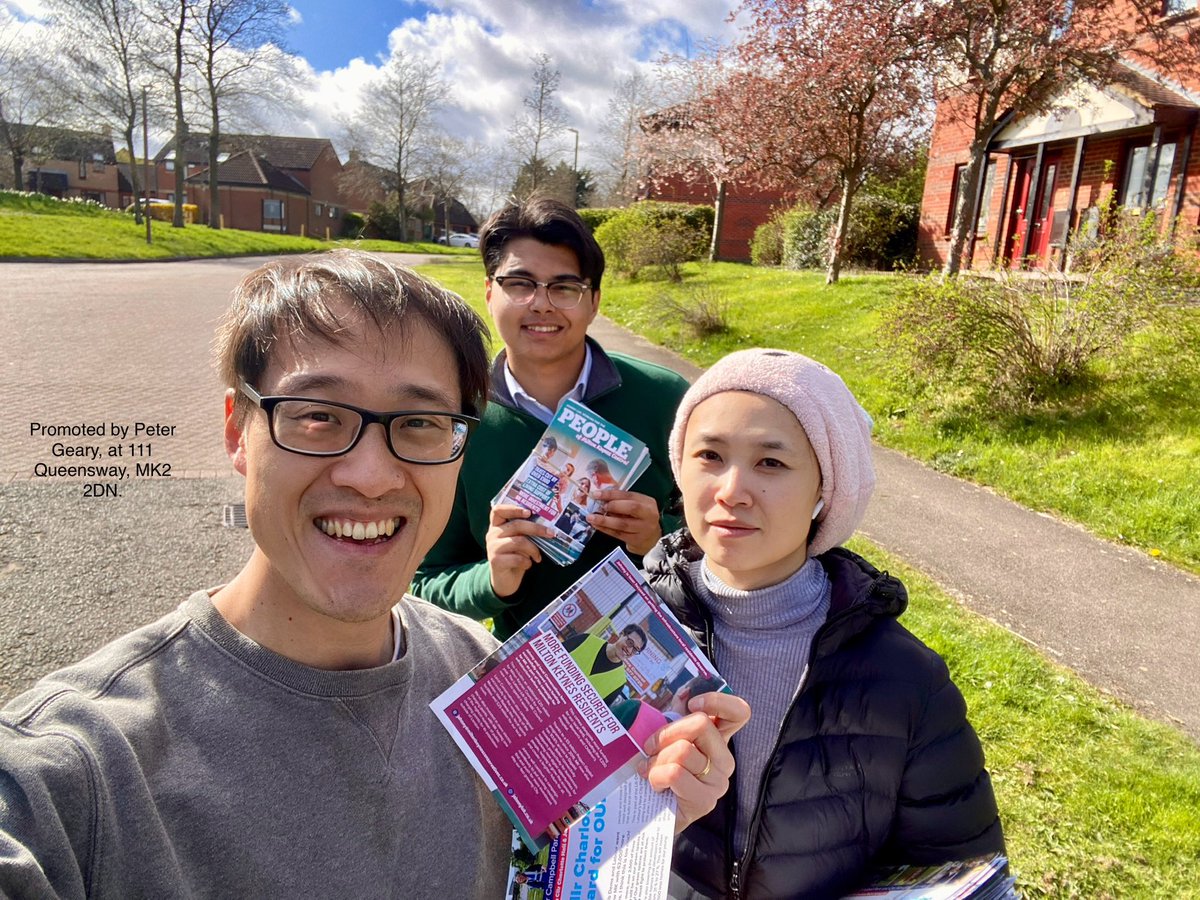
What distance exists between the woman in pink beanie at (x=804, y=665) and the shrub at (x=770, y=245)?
24906mm

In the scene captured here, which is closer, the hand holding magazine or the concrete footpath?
the hand holding magazine

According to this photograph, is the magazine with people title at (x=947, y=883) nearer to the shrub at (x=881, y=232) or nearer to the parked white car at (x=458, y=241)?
the shrub at (x=881, y=232)

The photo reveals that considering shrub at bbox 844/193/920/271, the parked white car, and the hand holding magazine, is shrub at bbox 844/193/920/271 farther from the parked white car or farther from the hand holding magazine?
the parked white car

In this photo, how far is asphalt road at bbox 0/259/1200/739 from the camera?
4.38 meters

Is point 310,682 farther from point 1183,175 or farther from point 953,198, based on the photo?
point 953,198

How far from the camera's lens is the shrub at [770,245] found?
25.6m

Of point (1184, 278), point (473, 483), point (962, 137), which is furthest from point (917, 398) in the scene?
point (962, 137)

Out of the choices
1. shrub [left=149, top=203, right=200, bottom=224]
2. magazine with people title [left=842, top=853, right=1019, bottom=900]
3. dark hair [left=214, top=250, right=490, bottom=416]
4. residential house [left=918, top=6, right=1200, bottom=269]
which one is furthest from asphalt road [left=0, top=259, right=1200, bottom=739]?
shrub [left=149, top=203, right=200, bottom=224]

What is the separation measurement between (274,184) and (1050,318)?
69.2 meters

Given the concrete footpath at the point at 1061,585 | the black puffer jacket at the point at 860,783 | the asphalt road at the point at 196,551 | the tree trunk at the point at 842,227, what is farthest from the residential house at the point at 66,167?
the black puffer jacket at the point at 860,783

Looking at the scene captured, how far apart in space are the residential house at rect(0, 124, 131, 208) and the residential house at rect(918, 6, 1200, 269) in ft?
193

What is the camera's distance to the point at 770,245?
2620cm

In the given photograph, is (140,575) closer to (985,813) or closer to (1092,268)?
(985,813)

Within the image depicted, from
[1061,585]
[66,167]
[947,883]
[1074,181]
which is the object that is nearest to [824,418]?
[947,883]
